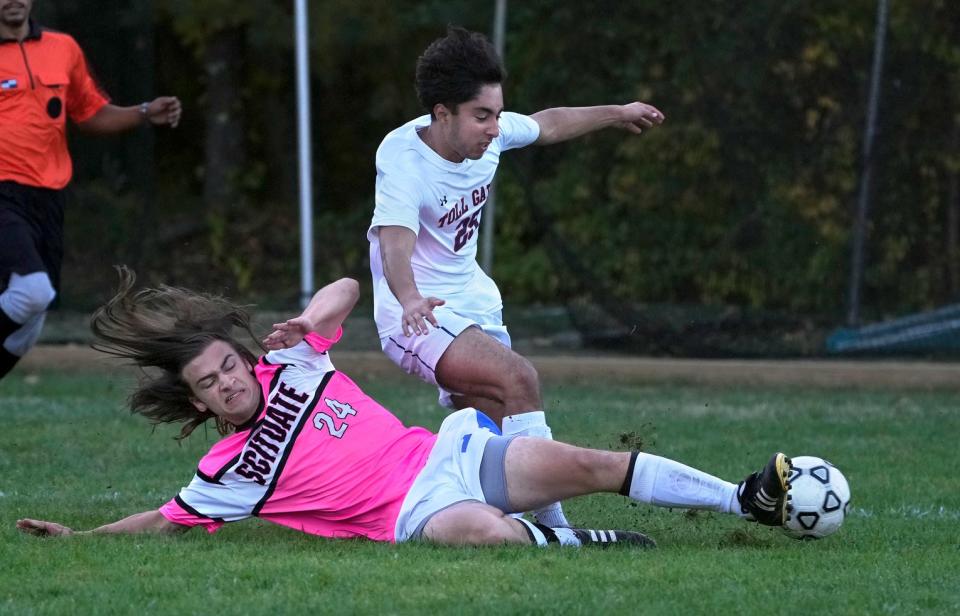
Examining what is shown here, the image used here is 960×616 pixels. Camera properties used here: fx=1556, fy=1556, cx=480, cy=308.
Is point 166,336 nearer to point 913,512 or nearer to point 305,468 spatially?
point 305,468

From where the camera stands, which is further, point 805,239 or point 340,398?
point 805,239

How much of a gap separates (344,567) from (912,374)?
658 centimetres

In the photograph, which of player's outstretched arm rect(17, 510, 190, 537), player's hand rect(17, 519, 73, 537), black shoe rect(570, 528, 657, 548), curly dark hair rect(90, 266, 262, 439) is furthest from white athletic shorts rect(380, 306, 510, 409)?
player's hand rect(17, 519, 73, 537)

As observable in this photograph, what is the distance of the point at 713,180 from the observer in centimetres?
1134

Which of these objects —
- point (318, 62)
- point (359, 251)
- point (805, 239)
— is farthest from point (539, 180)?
point (318, 62)

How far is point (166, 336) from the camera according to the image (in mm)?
5371

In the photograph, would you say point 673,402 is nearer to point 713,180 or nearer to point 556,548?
point 713,180

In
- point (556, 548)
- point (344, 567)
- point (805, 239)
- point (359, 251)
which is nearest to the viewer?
point (344, 567)

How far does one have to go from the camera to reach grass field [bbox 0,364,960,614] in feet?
14.1

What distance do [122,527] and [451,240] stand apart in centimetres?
165

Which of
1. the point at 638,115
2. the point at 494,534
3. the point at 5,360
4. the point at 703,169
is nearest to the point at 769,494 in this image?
the point at 494,534

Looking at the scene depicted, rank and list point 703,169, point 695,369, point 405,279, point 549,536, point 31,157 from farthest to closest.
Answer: point 703,169 → point 695,369 → point 31,157 → point 405,279 → point 549,536

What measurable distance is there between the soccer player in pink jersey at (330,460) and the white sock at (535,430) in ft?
0.48

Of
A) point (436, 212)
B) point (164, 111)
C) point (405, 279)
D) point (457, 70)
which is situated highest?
point (457, 70)
